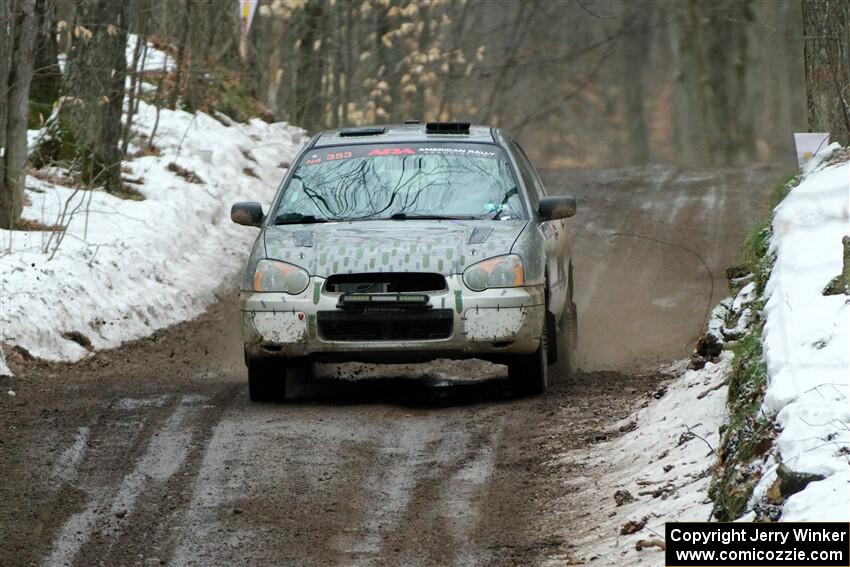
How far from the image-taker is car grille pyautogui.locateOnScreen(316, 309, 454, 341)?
28.6ft

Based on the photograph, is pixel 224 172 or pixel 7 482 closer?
pixel 7 482

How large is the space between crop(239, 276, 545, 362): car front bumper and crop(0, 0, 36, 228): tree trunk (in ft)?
19.2

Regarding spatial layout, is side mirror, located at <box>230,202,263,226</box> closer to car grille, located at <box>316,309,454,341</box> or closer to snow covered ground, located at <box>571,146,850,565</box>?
car grille, located at <box>316,309,454,341</box>

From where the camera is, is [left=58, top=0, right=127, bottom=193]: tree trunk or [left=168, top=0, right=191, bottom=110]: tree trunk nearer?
[left=58, top=0, right=127, bottom=193]: tree trunk

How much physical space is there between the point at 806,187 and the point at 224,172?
42.0 ft

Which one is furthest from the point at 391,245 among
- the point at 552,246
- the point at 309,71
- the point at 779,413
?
the point at 309,71

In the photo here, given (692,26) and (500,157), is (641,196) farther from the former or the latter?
(692,26)

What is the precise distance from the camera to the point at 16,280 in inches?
476

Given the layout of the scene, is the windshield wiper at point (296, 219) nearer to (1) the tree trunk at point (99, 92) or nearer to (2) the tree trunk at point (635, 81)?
(1) the tree trunk at point (99, 92)

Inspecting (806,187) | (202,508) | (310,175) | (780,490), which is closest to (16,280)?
(310,175)

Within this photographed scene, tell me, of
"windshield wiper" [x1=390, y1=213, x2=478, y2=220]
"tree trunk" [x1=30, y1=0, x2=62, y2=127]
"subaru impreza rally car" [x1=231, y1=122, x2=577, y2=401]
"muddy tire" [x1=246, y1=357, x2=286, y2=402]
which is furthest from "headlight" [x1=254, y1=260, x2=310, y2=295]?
"tree trunk" [x1=30, y1=0, x2=62, y2=127]

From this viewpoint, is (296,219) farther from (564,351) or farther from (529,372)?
(564,351)

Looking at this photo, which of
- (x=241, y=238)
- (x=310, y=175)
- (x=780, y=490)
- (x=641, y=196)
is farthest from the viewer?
(x=641, y=196)

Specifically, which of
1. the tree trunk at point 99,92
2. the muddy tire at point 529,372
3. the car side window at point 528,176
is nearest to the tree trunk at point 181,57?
the tree trunk at point 99,92
